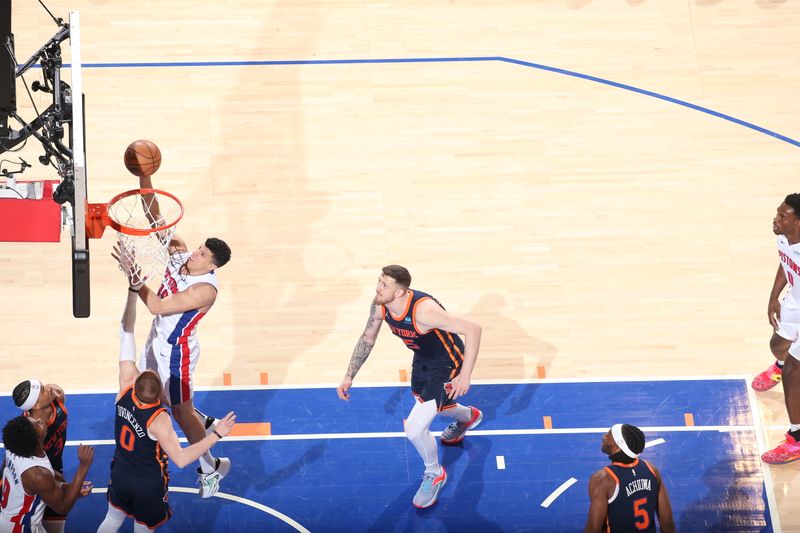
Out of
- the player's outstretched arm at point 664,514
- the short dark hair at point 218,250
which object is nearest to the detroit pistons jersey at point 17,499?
the short dark hair at point 218,250

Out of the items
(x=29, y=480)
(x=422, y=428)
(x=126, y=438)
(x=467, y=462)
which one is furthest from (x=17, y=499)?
(x=467, y=462)

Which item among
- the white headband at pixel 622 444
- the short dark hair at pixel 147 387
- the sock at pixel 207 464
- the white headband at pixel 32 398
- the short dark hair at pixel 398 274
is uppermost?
the short dark hair at pixel 398 274

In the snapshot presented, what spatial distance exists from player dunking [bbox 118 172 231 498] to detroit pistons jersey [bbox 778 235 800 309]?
14.1 feet

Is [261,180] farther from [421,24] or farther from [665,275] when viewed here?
[665,275]

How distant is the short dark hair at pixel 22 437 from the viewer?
645 cm

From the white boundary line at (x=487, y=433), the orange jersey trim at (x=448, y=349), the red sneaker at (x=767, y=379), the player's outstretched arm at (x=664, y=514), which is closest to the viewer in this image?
the player's outstretched arm at (x=664, y=514)

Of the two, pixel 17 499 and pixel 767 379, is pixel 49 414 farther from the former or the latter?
pixel 767 379

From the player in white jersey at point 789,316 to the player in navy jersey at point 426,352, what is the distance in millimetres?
2590

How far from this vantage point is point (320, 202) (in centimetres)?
981

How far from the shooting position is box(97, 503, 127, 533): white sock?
6859 millimetres

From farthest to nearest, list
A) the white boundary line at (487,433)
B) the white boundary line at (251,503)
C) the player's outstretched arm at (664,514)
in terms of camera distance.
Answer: the white boundary line at (487,433)
the white boundary line at (251,503)
the player's outstretched arm at (664,514)

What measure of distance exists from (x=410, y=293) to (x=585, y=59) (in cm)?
483

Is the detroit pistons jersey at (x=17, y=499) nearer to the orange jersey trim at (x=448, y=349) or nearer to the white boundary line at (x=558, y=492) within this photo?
the orange jersey trim at (x=448, y=349)

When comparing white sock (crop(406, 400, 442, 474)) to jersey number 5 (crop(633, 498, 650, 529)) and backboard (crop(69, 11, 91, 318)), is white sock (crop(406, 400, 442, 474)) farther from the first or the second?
backboard (crop(69, 11, 91, 318))
